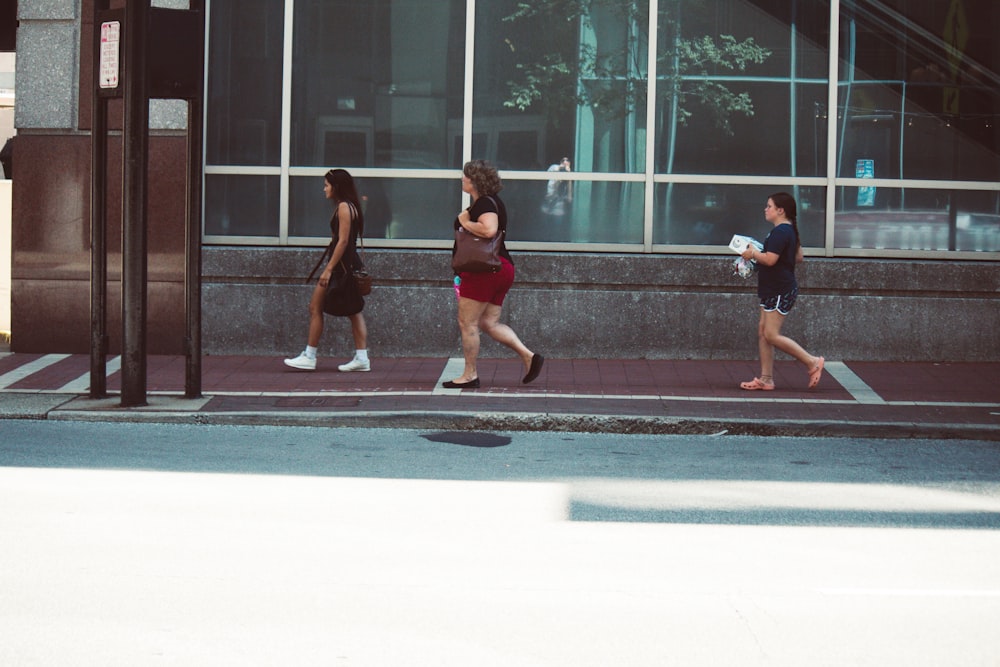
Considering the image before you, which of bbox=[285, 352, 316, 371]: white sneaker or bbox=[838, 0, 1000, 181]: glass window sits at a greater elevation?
bbox=[838, 0, 1000, 181]: glass window

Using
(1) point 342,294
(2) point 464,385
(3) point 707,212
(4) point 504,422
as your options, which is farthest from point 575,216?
(4) point 504,422

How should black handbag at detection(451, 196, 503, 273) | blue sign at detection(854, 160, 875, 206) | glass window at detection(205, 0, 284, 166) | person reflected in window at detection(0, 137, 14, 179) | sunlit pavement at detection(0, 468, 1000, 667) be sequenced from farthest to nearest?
person reflected in window at detection(0, 137, 14, 179) < blue sign at detection(854, 160, 875, 206) < glass window at detection(205, 0, 284, 166) < black handbag at detection(451, 196, 503, 273) < sunlit pavement at detection(0, 468, 1000, 667)

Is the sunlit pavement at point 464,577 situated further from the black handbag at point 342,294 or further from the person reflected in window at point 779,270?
the black handbag at point 342,294

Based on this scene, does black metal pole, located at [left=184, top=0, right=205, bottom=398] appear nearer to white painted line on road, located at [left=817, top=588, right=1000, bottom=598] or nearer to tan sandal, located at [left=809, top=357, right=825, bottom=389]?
tan sandal, located at [left=809, top=357, right=825, bottom=389]

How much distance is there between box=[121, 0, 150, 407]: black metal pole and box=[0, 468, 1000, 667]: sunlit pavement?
7.48ft

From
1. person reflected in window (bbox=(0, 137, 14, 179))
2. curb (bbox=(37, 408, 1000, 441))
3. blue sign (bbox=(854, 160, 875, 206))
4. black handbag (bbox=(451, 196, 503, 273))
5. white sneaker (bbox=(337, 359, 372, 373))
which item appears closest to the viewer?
curb (bbox=(37, 408, 1000, 441))

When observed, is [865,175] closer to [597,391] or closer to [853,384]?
[853,384]

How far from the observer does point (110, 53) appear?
32.0ft

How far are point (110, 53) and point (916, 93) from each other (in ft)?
24.4

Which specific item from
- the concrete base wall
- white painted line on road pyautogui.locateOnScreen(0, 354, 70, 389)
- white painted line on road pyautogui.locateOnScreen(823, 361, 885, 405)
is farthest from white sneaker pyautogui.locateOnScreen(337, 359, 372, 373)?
white painted line on road pyautogui.locateOnScreen(823, 361, 885, 405)

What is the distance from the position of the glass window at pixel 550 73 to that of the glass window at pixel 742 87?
285 mm

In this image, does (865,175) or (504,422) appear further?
(865,175)

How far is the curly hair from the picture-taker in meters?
10.6

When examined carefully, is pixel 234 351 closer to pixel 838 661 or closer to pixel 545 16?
pixel 545 16
